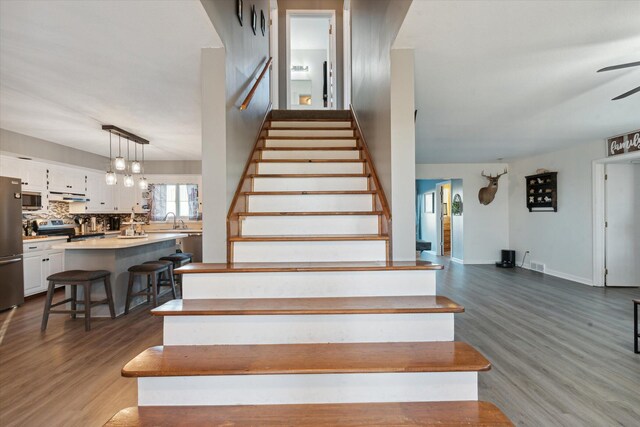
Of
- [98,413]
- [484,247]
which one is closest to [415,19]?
[98,413]

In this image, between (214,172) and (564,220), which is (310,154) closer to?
(214,172)

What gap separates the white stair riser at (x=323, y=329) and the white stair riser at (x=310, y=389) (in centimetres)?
25

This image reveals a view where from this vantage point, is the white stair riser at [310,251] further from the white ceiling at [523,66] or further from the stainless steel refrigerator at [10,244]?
the stainless steel refrigerator at [10,244]

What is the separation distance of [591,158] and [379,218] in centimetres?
501

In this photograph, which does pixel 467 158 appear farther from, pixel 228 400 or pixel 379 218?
pixel 228 400

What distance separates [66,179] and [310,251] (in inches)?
227

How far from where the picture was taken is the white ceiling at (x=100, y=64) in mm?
1887

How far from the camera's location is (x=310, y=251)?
2270 millimetres

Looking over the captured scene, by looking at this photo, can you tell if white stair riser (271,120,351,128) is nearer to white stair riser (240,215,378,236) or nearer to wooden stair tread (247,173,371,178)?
wooden stair tread (247,173,371,178)

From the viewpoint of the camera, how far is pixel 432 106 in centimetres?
357

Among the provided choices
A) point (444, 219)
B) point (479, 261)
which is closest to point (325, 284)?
point (479, 261)

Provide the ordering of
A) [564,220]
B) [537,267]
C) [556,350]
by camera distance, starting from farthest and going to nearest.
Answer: [537,267] < [564,220] < [556,350]

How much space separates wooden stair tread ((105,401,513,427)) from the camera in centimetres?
129

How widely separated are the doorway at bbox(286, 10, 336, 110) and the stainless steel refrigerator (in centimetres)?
480
